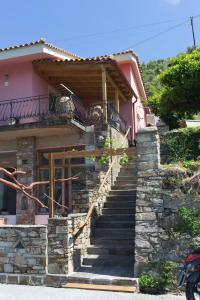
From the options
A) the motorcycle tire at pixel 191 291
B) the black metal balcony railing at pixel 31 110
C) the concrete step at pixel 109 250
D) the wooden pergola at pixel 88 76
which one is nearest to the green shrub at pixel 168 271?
the motorcycle tire at pixel 191 291

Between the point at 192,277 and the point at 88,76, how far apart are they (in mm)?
10350

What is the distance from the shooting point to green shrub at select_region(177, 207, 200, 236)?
7667 mm

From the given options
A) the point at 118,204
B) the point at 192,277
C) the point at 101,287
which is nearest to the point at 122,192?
the point at 118,204

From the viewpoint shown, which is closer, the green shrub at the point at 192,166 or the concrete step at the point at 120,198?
the green shrub at the point at 192,166

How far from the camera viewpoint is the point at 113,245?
9477 millimetres

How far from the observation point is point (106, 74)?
14.3 metres

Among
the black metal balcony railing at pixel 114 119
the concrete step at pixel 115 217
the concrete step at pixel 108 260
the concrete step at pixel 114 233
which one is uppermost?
the black metal balcony railing at pixel 114 119

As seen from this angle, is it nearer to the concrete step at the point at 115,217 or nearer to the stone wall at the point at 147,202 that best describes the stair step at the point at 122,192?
the concrete step at the point at 115,217

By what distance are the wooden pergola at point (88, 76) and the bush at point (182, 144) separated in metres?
2.68

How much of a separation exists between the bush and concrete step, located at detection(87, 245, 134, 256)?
304cm

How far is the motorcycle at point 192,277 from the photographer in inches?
232

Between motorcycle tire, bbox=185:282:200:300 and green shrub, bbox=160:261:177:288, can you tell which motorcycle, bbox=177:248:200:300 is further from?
green shrub, bbox=160:261:177:288

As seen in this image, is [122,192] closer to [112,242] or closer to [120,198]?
[120,198]

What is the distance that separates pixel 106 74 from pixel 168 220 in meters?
7.75
